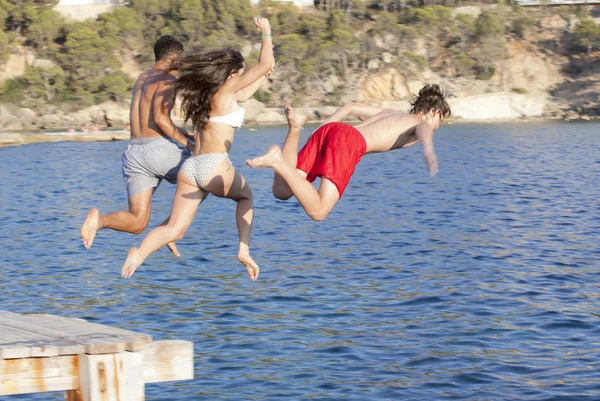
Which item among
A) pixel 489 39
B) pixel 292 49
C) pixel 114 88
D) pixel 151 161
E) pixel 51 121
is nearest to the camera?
pixel 151 161

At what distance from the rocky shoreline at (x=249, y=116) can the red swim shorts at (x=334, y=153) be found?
5370 cm

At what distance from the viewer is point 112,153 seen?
173ft

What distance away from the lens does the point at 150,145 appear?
8.39m

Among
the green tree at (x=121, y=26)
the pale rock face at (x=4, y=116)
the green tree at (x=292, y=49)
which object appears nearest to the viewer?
the pale rock face at (x=4, y=116)

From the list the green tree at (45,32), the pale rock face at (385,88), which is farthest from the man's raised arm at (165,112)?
the green tree at (45,32)

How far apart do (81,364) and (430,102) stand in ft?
13.4

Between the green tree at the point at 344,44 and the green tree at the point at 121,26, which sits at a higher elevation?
the green tree at the point at 121,26

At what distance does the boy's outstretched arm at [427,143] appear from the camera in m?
7.70

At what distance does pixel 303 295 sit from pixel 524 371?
16.9 ft

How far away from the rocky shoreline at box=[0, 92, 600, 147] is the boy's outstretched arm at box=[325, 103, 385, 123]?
53485 mm

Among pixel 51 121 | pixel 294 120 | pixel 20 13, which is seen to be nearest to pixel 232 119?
pixel 294 120

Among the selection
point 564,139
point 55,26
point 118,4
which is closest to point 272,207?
point 564,139

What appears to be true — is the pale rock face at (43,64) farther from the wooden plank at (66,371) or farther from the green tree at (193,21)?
the wooden plank at (66,371)

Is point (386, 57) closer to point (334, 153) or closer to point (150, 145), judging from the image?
point (334, 153)
